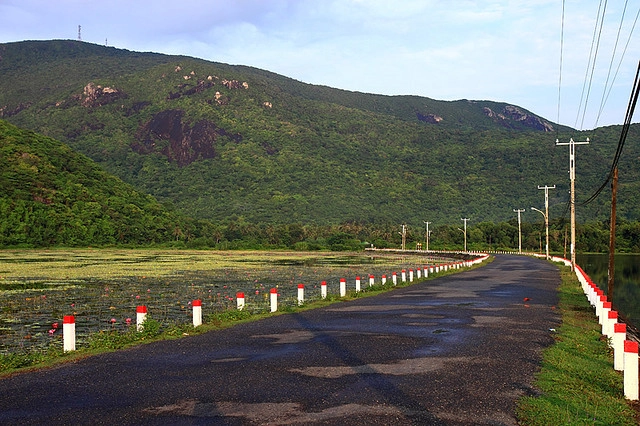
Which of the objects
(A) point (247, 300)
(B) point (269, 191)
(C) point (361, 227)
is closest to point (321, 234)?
(C) point (361, 227)

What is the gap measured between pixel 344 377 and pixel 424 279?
3336 centimetres

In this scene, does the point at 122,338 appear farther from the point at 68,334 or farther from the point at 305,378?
the point at 305,378

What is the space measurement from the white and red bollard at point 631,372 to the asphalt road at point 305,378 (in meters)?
1.56

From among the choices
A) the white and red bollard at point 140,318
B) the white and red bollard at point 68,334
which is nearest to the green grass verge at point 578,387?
the white and red bollard at point 140,318

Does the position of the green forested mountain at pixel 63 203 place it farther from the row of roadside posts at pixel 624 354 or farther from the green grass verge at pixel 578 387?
the green grass verge at pixel 578 387

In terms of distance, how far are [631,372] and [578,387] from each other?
928mm

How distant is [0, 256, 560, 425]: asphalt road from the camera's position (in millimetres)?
9289

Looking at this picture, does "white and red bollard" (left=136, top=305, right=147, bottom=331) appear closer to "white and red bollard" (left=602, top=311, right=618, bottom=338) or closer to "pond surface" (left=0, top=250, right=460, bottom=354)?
"pond surface" (left=0, top=250, right=460, bottom=354)

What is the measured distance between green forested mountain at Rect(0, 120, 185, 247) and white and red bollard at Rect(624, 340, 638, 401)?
113 m

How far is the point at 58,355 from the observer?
15078 millimetres

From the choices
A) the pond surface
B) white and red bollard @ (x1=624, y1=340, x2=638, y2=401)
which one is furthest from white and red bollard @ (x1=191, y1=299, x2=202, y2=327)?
white and red bollard @ (x1=624, y1=340, x2=638, y2=401)

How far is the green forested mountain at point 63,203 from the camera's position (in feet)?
378

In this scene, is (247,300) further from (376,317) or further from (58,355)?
(58,355)

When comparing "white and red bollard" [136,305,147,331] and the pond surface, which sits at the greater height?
"white and red bollard" [136,305,147,331]
